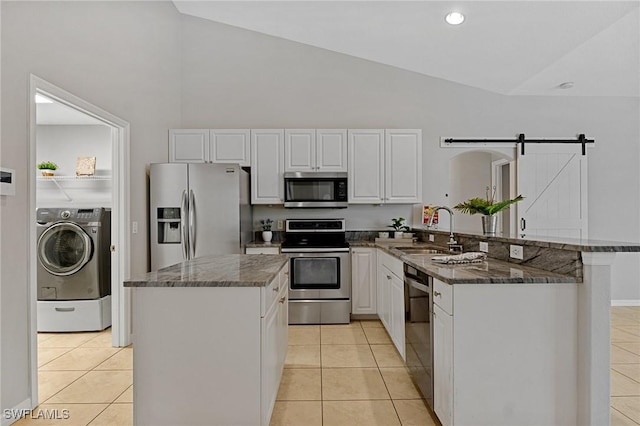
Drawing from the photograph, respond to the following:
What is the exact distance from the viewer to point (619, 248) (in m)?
1.81

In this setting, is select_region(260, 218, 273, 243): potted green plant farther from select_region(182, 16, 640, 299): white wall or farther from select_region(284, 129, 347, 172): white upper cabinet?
select_region(284, 129, 347, 172): white upper cabinet

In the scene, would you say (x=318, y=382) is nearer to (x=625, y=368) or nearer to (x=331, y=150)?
(x=625, y=368)

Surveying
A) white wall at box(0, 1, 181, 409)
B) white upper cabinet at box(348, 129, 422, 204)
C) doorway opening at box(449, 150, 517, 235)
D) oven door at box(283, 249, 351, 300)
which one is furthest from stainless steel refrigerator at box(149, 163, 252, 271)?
doorway opening at box(449, 150, 517, 235)

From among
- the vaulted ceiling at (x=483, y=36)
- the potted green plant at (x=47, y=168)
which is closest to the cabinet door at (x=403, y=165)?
the vaulted ceiling at (x=483, y=36)

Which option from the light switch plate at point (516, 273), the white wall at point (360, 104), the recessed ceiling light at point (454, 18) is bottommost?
the light switch plate at point (516, 273)

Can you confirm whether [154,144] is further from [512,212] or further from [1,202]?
[512,212]

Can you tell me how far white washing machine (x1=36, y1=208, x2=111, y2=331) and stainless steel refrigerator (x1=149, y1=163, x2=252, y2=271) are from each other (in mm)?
559

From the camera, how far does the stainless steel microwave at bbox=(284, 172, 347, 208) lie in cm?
450

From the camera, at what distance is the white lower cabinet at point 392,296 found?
118 inches

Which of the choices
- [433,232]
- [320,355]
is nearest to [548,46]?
[433,232]

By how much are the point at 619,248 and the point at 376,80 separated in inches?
148

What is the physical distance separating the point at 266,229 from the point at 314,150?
1.14 metres

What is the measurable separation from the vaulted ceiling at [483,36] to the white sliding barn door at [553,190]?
2.63 feet

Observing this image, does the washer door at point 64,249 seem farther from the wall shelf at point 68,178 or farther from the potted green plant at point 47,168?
the potted green plant at point 47,168
